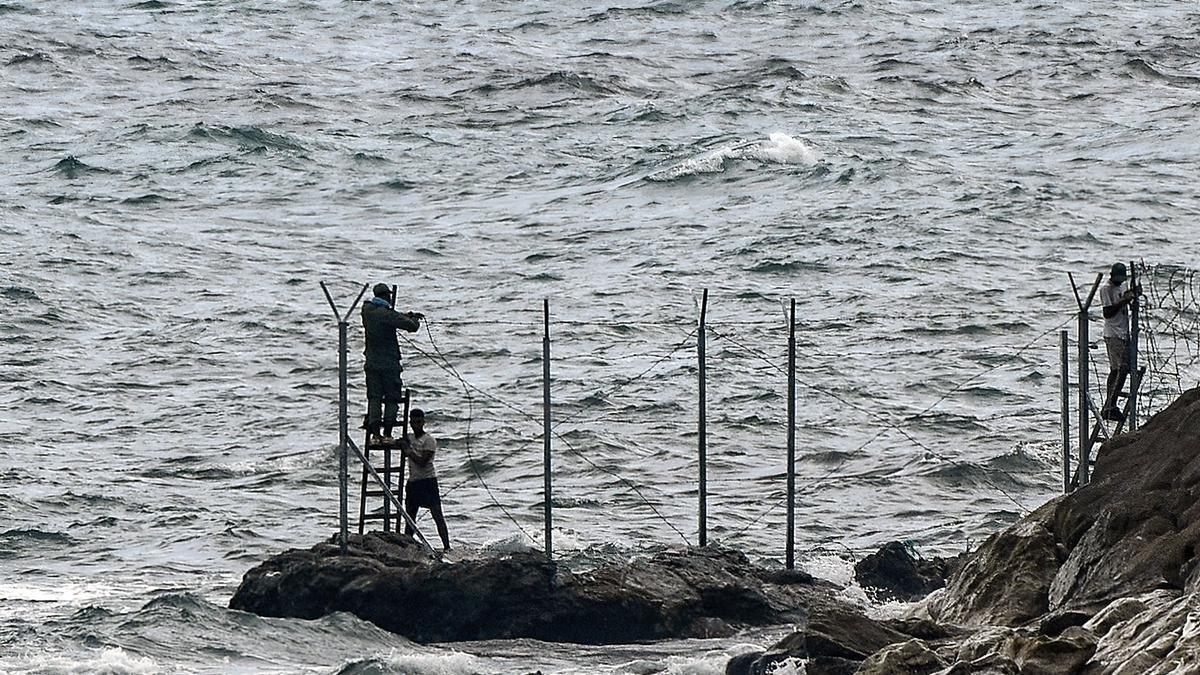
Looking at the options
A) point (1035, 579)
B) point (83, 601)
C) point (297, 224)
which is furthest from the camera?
point (297, 224)

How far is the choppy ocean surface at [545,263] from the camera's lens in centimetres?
2695

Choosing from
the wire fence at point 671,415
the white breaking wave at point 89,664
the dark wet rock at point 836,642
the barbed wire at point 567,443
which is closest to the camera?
the dark wet rock at point 836,642

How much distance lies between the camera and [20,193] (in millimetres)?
53812

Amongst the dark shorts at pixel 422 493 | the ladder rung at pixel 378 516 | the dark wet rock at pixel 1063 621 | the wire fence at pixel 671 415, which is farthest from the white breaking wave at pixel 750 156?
the dark wet rock at pixel 1063 621

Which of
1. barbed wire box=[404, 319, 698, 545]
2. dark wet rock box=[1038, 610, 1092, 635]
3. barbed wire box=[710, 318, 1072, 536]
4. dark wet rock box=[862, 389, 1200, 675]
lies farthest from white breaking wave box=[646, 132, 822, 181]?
dark wet rock box=[1038, 610, 1092, 635]

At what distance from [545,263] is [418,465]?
22717mm

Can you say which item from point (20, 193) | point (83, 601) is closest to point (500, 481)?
point (83, 601)

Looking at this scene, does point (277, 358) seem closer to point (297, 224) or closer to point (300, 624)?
point (297, 224)

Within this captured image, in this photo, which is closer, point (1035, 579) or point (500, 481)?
point (1035, 579)

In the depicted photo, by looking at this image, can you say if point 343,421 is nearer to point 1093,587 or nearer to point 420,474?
point 420,474

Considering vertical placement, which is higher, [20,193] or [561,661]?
[561,661]

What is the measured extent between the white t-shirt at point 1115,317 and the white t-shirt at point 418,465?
6.48 m

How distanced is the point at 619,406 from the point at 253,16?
148ft

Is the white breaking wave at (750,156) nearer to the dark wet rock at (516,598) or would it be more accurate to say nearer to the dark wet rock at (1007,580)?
the dark wet rock at (516,598)
